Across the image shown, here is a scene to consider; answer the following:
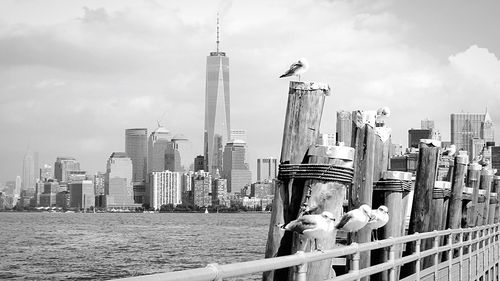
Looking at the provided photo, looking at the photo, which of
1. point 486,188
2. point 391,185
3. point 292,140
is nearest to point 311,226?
point 292,140

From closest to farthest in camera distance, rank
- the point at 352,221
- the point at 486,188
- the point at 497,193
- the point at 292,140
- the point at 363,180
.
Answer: the point at 352,221 < the point at 292,140 < the point at 363,180 < the point at 486,188 < the point at 497,193

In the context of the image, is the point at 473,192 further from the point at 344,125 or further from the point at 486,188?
the point at 344,125

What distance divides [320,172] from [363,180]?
3.05 m

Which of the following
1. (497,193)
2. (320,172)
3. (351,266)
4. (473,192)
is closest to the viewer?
(351,266)

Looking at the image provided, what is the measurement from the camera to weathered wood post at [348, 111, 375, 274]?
11359mm

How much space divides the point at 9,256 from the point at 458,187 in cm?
4798

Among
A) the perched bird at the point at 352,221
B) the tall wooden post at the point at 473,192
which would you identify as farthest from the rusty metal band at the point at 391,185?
the tall wooden post at the point at 473,192

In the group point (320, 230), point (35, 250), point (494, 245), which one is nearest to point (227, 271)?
point (320, 230)

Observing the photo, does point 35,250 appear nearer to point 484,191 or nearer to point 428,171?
point 484,191

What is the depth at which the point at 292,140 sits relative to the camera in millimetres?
9148

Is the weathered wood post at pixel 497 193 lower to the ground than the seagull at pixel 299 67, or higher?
lower

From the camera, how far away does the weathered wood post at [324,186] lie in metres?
8.34

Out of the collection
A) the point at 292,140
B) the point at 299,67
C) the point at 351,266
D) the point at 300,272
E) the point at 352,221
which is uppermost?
the point at 299,67

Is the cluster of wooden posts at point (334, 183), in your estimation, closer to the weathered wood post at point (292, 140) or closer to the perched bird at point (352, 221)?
the weathered wood post at point (292, 140)
